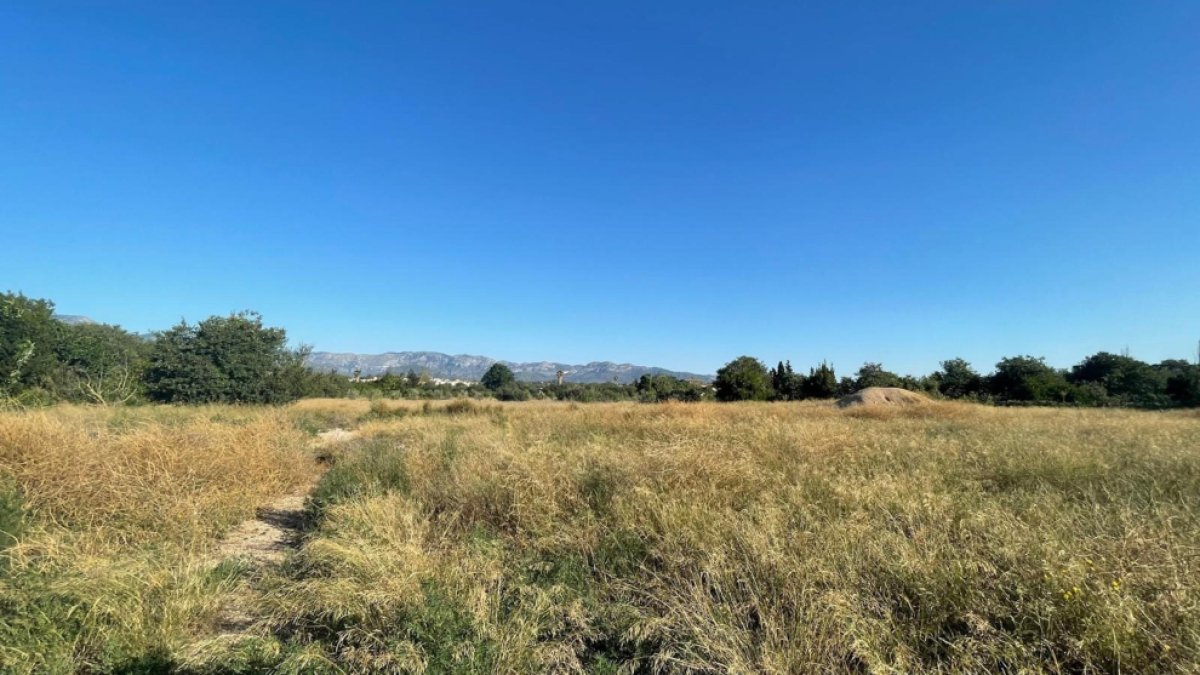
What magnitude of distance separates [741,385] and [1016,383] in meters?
20.1

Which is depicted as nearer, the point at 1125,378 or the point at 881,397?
the point at 881,397

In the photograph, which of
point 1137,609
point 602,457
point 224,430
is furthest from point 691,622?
point 224,430

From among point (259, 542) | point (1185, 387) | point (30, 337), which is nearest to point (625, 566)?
point (259, 542)

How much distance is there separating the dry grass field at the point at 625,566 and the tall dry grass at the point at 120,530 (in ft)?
0.08

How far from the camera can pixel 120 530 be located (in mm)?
5293

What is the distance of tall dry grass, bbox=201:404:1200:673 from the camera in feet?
8.52

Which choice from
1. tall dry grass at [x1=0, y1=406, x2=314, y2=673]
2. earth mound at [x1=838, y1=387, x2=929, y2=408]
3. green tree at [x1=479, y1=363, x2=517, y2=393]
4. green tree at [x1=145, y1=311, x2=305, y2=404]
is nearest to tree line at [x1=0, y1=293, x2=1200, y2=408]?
green tree at [x1=145, y1=311, x2=305, y2=404]

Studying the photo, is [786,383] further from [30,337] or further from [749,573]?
[30,337]

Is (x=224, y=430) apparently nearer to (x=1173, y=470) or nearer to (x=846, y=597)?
(x=846, y=597)

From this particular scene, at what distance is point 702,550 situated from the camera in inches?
153

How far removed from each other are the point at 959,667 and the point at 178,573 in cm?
544

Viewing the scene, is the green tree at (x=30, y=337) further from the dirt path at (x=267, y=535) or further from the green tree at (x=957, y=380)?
the green tree at (x=957, y=380)

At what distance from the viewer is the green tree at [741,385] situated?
37.2 m

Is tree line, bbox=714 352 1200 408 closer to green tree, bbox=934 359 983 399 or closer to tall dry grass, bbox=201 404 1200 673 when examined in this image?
green tree, bbox=934 359 983 399
